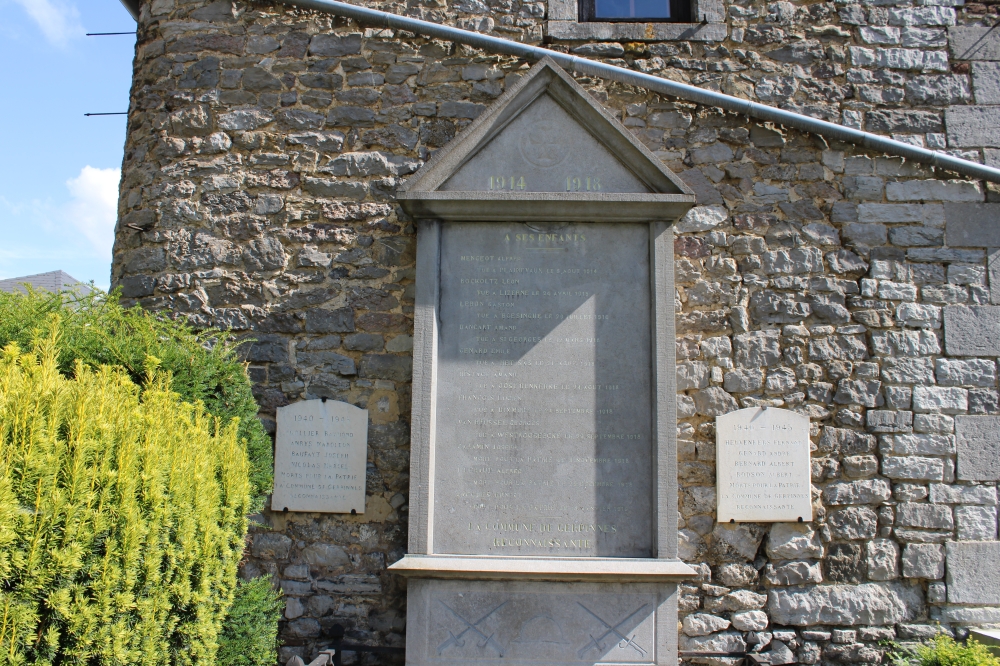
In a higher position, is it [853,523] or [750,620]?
[853,523]

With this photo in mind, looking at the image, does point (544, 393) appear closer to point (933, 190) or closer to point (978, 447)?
point (978, 447)

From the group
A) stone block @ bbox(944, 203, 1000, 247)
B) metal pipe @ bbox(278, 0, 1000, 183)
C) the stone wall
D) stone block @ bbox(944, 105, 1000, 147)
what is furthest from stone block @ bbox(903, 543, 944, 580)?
stone block @ bbox(944, 105, 1000, 147)

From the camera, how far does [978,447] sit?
14.5 ft

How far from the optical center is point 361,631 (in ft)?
13.9

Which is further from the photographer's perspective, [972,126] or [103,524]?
[972,126]

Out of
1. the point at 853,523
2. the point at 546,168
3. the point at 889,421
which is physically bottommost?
the point at 853,523

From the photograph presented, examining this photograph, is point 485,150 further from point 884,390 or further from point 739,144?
point 884,390

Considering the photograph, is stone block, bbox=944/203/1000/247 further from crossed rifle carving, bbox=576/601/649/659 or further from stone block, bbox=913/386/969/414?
crossed rifle carving, bbox=576/601/649/659

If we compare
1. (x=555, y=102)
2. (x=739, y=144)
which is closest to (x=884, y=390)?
(x=739, y=144)

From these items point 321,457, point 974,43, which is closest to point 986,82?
point 974,43

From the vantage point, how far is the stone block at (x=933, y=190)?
470 cm

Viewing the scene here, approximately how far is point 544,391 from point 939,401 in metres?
2.72

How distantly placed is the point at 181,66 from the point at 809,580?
5.65 m

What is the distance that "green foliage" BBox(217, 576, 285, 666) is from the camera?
12.0 feet
